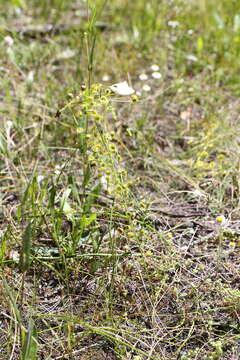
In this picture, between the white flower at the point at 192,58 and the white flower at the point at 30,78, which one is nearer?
the white flower at the point at 30,78

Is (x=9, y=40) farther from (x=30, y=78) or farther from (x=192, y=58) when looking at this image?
(x=192, y=58)

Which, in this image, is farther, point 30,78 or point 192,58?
point 192,58

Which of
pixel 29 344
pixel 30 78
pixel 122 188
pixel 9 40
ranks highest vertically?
pixel 9 40

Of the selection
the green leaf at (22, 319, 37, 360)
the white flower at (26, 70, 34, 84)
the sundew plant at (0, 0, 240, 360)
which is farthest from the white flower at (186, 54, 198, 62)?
the green leaf at (22, 319, 37, 360)

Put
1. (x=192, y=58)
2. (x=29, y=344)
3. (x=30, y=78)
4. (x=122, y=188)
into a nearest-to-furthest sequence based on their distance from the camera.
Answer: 1. (x=29, y=344)
2. (x=122, y=188)
3. (x=30, y=78)
4. (x=192, y=58)

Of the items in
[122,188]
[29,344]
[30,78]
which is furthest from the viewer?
[30,78]

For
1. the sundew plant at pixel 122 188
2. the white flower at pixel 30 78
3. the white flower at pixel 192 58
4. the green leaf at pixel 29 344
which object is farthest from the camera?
the white flower at pixel 192 58

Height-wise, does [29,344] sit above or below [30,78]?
below

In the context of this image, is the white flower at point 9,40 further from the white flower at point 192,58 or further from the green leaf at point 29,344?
the green leaf at point 29,344

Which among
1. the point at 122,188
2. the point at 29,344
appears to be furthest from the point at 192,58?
the point at 29,344

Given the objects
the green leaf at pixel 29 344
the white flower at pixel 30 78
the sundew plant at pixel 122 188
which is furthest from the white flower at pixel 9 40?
the green leaf at pixel 29 344

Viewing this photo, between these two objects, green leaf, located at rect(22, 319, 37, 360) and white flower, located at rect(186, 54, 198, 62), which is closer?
green leaf, located at rect(22, 319, 37, 360)

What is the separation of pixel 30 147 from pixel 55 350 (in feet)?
3.35

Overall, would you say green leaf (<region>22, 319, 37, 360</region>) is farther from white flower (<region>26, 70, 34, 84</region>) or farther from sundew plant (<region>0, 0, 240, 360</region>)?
white flower (<region>26, 70, 34, 84</region>)
